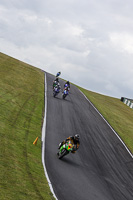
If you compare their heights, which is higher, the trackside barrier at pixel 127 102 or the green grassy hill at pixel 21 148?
A: the trackside barrier at pixel 127 102

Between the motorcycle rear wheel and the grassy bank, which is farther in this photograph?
the motorcycle rear wheel

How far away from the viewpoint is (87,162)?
15.7m

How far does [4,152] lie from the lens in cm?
1167

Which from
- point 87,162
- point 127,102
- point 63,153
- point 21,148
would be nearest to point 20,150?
point 21,148

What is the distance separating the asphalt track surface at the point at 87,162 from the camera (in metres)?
11.7

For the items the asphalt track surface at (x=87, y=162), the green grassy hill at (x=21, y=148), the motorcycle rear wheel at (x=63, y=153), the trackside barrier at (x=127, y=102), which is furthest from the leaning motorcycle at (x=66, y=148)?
the trackside barrier at (x=127, y=102)

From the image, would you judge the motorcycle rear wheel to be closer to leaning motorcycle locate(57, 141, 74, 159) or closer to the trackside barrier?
leaning motorcycle locate(57, 141, 74, 159)

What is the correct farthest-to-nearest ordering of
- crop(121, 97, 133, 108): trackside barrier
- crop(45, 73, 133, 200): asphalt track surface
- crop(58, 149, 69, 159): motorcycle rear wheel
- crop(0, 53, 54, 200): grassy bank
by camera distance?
crop(121, 97, 133, 108): trackside barrier < crop(58, 149, 69, 159): motorcycle rear wheel < crop(45, 73, 133, 200): asphalt track surface < crop(0, 53, 54, 200): grassy bank

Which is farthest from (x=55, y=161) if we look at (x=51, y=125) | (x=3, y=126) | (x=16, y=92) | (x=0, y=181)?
(x=16, y=92)

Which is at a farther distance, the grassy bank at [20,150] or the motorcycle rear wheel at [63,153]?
the motorcycle rear wheel at [63,153]

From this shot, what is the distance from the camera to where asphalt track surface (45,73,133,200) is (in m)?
11.7

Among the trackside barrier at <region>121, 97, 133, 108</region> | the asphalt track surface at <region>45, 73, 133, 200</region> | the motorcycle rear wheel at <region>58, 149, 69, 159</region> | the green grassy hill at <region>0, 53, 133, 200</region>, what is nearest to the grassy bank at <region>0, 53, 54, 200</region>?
the green grassy hill at <region>0, 53, 133, 200</region>

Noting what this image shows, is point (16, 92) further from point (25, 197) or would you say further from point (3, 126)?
point (25, 197)

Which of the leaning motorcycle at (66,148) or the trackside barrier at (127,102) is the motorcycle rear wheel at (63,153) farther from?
the trackside barrier at (127,102)
